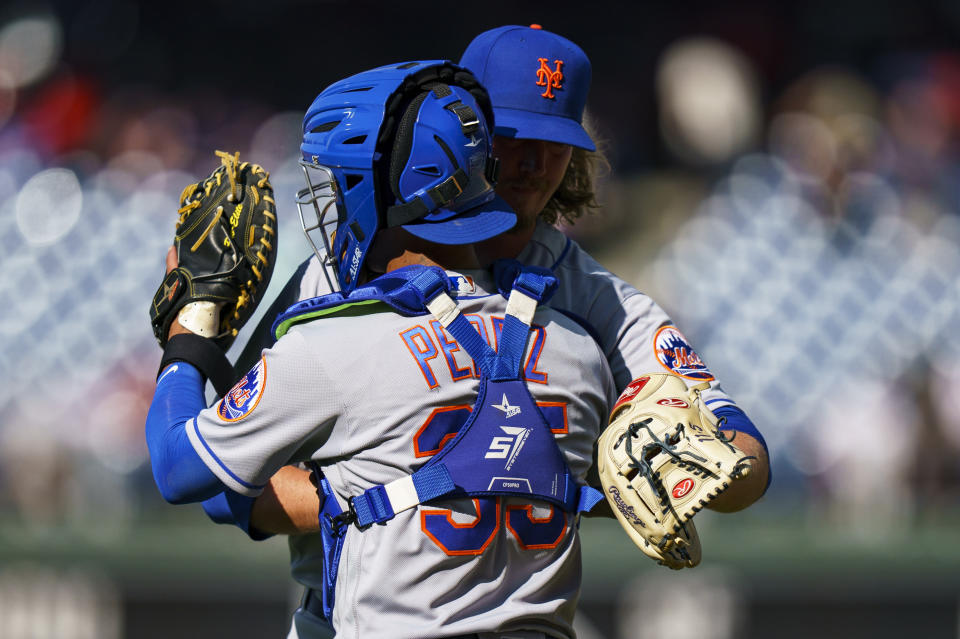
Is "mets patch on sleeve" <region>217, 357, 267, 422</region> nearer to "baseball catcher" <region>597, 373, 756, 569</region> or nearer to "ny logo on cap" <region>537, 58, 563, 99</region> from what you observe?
"baseball catcher" <region>597, 373, 756, 569</region>

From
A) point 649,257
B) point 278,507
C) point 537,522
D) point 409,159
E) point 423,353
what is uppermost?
point 409,159

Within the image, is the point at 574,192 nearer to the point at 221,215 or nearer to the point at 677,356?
the point at 677,356

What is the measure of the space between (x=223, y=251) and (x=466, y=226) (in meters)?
0.49

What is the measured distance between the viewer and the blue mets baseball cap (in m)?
2.23

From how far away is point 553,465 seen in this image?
1690 millimetres

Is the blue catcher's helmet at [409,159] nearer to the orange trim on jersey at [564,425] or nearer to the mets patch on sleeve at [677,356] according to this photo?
the orange trim on jersey at [564,425]

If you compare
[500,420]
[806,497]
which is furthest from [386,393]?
[806,497]

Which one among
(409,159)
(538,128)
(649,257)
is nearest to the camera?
(409,159)

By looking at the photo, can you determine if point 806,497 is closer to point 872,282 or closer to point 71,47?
point 872,282

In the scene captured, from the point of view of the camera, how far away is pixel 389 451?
163cm

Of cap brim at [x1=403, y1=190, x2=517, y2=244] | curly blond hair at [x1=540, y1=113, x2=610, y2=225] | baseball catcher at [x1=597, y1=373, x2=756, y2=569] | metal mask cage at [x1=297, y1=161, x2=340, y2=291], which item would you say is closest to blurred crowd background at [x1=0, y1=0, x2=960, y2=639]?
curly blond hair at [x1=540, y1=113, x2=610, y2=225]

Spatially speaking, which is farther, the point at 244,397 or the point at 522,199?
the point at 522,199

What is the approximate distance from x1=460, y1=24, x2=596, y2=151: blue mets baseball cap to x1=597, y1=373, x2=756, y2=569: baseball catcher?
70 centimetres

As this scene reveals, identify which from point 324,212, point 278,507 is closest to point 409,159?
point 324,212
